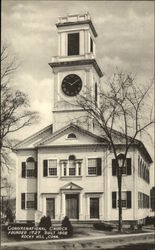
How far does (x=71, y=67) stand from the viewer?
133 ft

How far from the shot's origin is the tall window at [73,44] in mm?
41156

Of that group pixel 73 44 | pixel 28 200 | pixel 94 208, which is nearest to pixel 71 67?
pixel 73 44

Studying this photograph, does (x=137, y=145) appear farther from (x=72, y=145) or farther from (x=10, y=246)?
(x=10, y=246)

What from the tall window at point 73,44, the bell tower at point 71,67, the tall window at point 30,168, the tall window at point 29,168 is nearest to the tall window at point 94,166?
the bell tower at point 71,67

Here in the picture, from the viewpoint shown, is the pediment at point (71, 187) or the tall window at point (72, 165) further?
the tall window at point (72, 165)

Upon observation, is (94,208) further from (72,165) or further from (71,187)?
(72,165)

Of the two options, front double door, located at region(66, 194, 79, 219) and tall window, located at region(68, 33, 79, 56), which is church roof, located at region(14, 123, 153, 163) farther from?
tall window, located at region(68, 33, 79, 56)

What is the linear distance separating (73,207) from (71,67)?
36.3 ft

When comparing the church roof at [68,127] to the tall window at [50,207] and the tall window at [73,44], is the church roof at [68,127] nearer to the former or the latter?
the tall window at [50,207]

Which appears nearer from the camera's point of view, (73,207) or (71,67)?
(73,207)

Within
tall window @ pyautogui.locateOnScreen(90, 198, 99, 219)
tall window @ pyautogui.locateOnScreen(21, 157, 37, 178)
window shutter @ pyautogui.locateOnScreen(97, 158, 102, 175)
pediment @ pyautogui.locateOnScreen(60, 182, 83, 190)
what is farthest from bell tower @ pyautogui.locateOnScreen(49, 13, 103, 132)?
tall window @ pyautogui.locateOnScreen(90, 198, 99, 219)

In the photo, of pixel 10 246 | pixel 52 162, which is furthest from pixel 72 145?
pixel 10 246

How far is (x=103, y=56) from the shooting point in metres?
25.6

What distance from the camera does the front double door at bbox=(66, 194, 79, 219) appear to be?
125 ft
